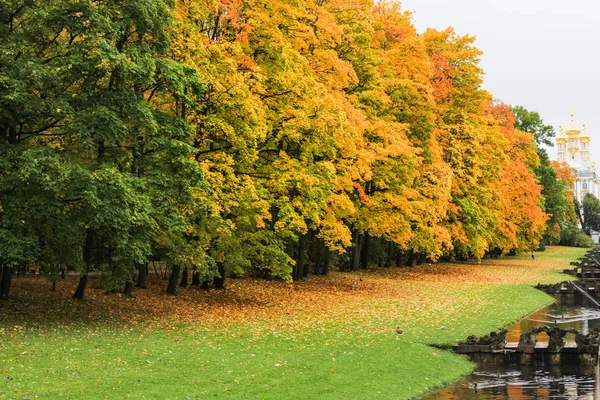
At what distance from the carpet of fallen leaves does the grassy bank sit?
0.07 meters

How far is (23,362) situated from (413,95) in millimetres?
31822

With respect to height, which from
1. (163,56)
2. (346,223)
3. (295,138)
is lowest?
(346,223)

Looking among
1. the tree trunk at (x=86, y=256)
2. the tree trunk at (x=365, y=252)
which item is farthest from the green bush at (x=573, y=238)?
the tree trunk at (x=86, y=256)

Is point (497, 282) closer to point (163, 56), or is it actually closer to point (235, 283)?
point (235, 283)

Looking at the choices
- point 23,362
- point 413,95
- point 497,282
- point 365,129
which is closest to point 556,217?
point 497,282

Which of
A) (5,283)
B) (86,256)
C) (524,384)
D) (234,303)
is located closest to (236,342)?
(86,256)

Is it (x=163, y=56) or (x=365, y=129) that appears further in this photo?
(x=365, y=129)

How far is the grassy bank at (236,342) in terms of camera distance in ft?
50.8

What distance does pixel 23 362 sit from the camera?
16.1 metres

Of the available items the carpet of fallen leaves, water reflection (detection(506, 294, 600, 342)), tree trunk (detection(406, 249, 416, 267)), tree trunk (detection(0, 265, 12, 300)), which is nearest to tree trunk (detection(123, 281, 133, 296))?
the carpet of fallen leaves

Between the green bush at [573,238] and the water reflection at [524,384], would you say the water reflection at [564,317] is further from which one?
the green bush at [573,238]

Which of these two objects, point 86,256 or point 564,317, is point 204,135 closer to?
point 86,256

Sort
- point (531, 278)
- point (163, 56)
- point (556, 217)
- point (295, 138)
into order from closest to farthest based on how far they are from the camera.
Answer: point (163, 56), point (295, 138), point (531, 278), point (556, 217)

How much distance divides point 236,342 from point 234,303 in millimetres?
8243
